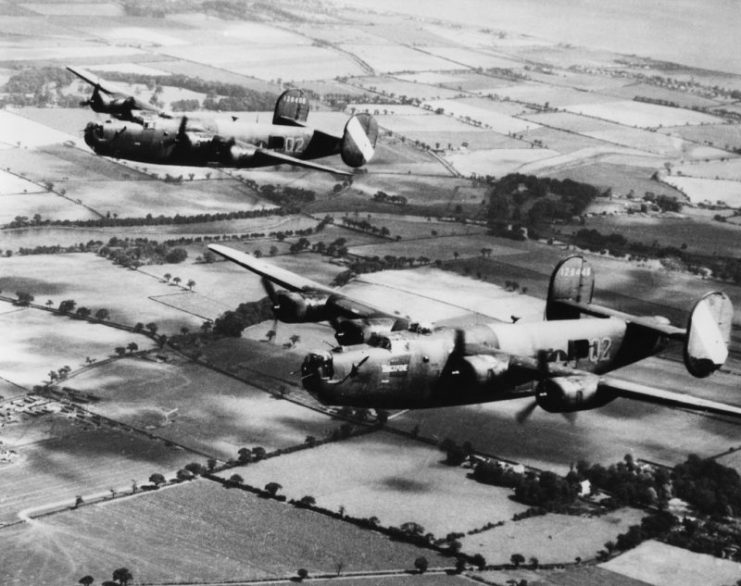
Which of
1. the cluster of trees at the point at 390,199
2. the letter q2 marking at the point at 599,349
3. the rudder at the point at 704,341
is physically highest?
the rudder at the point at 704,341

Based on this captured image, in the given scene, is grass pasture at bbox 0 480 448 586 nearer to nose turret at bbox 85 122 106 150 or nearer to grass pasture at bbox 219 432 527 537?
grass pasture at bbox 219 432 527 537

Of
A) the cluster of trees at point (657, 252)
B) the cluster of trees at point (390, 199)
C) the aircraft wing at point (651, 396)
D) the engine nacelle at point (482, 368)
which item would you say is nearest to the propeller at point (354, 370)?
the engine nacelle at point (482, 368)

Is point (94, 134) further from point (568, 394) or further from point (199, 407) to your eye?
point (199, 407)

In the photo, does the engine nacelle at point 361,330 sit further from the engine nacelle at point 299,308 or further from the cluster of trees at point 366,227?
the cluster of trees at point 366,227

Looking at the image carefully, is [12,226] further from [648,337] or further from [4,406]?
[648,337]

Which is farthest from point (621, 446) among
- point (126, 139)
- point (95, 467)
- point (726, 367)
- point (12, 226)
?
point (12, 226)

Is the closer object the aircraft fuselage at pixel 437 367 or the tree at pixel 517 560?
the aircraft fuselage at pixel 437 367

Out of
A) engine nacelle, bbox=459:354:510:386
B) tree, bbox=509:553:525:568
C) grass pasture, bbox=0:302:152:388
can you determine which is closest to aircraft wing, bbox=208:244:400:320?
engine nacelle, bbox=459:354:510:386
